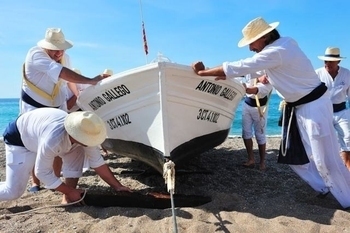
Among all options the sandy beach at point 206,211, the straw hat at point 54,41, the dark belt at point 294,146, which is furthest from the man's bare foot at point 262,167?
the straw hat at point 54,41

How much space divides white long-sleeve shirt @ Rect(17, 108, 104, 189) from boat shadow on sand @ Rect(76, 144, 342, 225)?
2.30ft

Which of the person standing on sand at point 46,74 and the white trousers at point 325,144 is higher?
the person standing on sand at point 46,74

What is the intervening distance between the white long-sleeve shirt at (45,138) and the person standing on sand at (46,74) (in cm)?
62

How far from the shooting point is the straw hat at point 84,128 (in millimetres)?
3357

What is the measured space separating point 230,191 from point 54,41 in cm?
284

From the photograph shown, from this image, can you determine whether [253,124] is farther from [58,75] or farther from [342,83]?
[58,75]

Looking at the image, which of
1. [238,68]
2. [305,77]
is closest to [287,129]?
[305,77]

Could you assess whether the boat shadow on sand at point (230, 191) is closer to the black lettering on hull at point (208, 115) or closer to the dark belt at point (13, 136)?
the black lettering on hull at point (208, 115)

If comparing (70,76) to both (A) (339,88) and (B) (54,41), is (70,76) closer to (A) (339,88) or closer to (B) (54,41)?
(B) (54,41)

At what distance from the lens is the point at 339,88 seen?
207 inches

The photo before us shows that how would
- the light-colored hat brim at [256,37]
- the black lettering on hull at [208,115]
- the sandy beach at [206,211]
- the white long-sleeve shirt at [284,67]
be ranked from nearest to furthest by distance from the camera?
the sandy beach at [206,211]
the white long-sleeve shirt at [284,67]
the light-colored hat brim at [256,37]
the black lettering on hull at [208,115]

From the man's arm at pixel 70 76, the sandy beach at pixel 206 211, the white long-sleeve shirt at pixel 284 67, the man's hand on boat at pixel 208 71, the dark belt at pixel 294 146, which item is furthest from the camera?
the man's arm at pixel 70 76

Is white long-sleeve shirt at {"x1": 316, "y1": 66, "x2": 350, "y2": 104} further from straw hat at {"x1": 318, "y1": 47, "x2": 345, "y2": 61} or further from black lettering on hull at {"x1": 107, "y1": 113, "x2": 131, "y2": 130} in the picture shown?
black lettering on hull at {"x1": 107, "y1": 113, "x2": 131, "y2": 130}

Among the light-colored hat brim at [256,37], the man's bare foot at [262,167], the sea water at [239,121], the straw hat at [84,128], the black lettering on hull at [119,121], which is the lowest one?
the sea water at [239,121]
